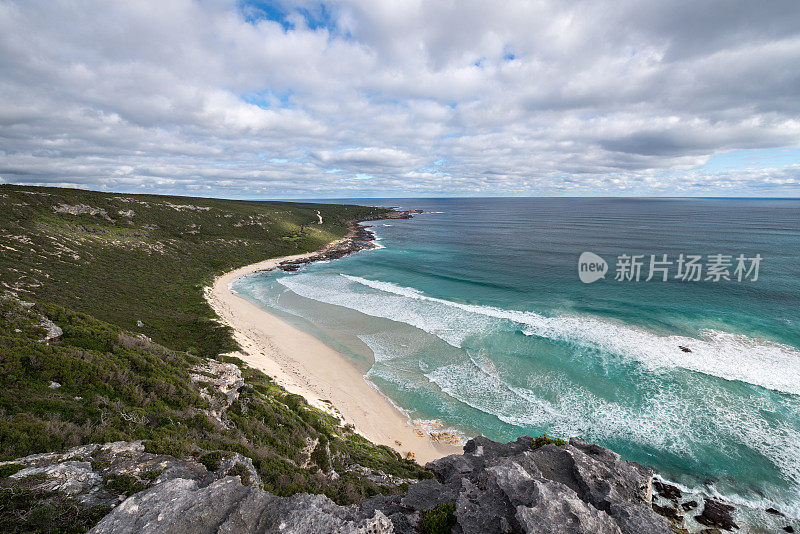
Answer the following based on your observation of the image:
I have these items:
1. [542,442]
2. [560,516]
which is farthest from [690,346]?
[560,516]

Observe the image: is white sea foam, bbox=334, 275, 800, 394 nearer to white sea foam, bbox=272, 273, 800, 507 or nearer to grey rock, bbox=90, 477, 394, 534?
white sea foam, bbox=272, 273, 800, 507

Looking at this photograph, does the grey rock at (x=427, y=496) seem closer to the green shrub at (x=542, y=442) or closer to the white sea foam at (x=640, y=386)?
the green shrub at (x=542, y=442)

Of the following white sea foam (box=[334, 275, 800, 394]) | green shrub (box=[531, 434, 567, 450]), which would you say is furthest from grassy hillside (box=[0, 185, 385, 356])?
white sea foam (box=[334, 275, 800, 394])

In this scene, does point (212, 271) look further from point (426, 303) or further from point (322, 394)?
point (322, 394)

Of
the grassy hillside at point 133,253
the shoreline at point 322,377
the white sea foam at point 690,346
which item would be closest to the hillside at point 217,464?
the shoreline at point 322,377

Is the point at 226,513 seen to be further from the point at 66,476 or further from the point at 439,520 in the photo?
the point at 439,520

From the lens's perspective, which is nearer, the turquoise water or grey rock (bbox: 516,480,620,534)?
grey rock (bbox: 516,480,620,534)
